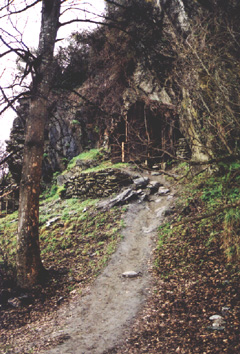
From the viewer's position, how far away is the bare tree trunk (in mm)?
5020

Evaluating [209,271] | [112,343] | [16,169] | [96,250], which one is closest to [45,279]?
[96,250]

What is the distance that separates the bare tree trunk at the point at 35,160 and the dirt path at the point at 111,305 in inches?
52.3

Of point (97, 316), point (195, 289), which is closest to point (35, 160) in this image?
point (97, 316)

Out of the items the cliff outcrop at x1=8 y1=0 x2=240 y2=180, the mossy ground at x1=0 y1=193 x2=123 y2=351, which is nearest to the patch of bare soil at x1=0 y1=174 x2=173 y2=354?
the mossy ground at x1=0 y1=193 x2=123 y2=351

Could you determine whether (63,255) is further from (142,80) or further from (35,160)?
(142,80)

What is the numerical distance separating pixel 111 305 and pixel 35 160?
3574 mm

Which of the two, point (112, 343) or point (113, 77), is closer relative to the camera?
point (112, 343)

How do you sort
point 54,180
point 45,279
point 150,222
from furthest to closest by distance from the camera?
point 54,180, point 150,222, point 45,279

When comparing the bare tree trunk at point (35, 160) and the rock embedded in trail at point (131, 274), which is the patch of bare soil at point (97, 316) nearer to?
the rock embedded in trail at point (131, 274)

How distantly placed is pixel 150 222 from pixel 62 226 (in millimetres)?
4007

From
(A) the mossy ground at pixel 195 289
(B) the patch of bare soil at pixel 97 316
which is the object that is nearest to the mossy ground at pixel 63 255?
(B) the patch of bare soil at pixel 97 316

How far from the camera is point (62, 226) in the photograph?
9.86 m

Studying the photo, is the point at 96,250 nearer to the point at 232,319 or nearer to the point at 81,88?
the point at 232,319

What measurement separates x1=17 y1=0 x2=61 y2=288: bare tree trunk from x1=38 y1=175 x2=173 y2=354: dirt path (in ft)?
4.36
